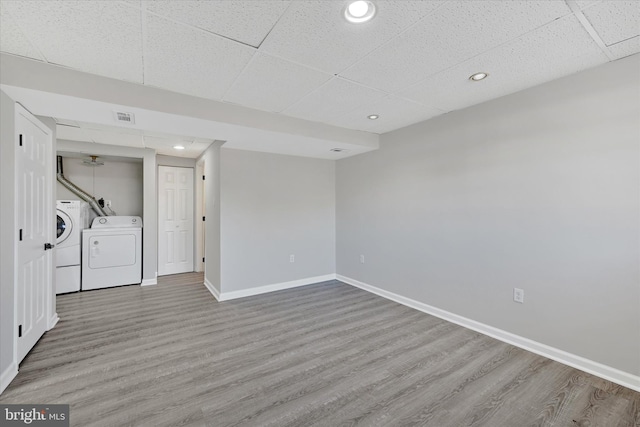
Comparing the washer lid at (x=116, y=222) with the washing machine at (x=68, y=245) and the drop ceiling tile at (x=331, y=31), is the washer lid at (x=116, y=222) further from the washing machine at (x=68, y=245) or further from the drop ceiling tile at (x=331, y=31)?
the drop ceiling tile at (x=331, y=31)

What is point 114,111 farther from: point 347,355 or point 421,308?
point 421,308

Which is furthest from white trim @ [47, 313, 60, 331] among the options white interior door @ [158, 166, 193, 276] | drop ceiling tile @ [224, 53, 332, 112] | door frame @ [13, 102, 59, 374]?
drop ceiling tile @ [224, 53, 332, 112]

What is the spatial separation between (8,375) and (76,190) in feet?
11.2

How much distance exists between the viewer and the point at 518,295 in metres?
2.48

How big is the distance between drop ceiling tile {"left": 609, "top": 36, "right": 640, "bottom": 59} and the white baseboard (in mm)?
2247

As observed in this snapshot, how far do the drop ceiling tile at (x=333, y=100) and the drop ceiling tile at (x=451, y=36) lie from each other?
0.18 meters

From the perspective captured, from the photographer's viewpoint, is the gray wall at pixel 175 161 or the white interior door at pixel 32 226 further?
the gray wall at pixel 175 161

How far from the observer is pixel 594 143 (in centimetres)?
204

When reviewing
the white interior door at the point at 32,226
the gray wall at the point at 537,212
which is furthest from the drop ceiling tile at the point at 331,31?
the white interior door at the point at 32,226

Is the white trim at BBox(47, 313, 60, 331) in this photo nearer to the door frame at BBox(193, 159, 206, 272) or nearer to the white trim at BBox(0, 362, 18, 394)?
the white trim at BBox(0, 362, 18, 394)

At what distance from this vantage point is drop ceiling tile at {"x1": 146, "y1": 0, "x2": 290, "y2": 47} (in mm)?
1398

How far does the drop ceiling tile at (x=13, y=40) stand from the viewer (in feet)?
4.84

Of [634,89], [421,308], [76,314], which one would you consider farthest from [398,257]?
[76,314]

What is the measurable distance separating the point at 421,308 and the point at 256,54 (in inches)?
126
